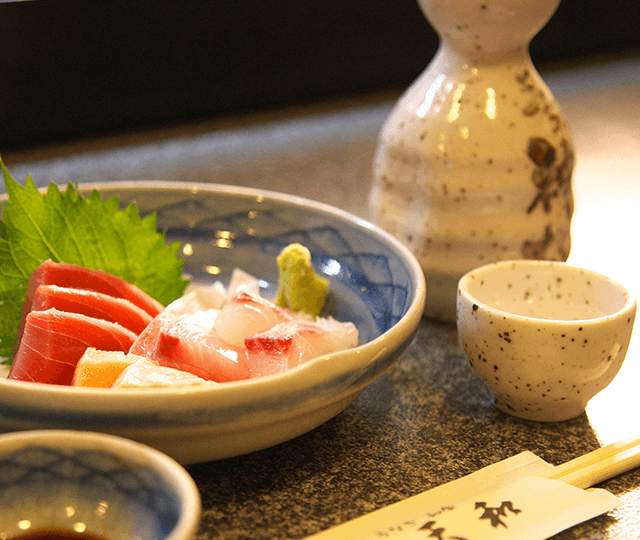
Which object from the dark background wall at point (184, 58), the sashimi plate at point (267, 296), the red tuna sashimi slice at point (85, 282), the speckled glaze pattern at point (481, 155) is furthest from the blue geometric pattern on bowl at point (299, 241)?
the dark background wall at point (184, 58)

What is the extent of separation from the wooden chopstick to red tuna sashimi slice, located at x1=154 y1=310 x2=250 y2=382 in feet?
1.15

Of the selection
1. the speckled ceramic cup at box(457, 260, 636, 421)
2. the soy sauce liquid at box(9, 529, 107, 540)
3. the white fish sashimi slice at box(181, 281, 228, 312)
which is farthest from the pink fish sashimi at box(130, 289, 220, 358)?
the speckled ceramic cup at box(457, 260, 636, 421)

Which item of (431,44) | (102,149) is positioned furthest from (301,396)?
(431,44)

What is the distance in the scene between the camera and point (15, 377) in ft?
2.66

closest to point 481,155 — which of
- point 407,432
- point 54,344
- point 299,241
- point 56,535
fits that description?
point 299,241

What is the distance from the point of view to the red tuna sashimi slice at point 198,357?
2.58 feet

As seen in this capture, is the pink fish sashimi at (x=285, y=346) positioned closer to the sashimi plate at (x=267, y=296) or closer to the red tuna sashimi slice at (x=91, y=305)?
the sashimi plate at (x=267, y=296)

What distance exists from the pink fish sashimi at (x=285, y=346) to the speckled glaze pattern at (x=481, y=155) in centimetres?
32

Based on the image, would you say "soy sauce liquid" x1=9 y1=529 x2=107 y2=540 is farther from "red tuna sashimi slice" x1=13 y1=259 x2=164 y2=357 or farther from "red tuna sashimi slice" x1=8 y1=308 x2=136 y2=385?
"red tuna sashimi slice" x1=13 y1=259 x2=164 y2=357

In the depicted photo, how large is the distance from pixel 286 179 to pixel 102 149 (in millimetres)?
629

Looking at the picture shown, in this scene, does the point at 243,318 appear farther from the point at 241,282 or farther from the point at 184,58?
the point at 184,58

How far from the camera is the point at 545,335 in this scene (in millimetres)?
802

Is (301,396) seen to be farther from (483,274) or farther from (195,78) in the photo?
(195,78)

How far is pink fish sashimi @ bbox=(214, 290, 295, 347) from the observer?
86 cm
